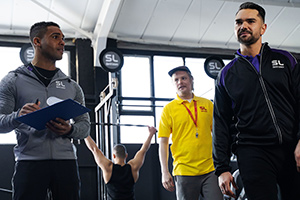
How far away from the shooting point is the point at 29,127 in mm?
2221

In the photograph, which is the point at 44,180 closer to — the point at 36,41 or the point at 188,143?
the point at 36,41

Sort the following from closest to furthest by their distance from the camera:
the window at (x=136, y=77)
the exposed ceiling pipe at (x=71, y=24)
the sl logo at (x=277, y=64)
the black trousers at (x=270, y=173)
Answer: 1. the black trousers at (x=270, y=173)
2. the sl logo at (x=277, y=64)
3. the exposed ceiling pipe at (x=71, y=24)
4. the window at (x=136, y=77)

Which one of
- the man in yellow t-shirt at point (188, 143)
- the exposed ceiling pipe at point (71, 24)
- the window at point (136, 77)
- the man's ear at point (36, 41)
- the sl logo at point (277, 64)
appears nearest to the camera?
the sl logo at point (277, 64)

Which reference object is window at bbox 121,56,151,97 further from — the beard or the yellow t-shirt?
the beard

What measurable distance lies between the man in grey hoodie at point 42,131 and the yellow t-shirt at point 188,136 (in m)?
1.14

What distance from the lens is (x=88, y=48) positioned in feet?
26.1

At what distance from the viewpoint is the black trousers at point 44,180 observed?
6.89 ft

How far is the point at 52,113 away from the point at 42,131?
195 millimetres

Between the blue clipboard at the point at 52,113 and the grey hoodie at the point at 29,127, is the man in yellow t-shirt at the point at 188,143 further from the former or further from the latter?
the blue clipboard at the point at 52,113

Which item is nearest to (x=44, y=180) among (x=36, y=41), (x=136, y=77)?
(x=36, y=41)

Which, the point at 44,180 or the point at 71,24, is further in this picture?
the point at 71,24

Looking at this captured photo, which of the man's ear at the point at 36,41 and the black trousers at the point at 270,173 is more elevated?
the man's ear at the point at 36,41

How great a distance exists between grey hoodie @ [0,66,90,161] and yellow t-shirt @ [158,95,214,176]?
1161 millimetres

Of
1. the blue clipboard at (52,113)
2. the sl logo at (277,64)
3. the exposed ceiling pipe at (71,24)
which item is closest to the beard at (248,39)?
the sl logo at (277,64)
